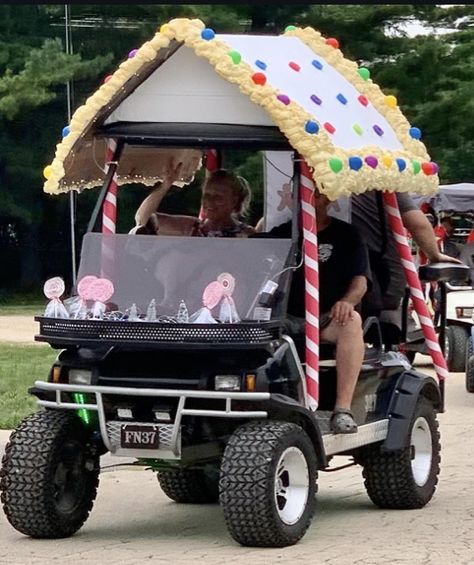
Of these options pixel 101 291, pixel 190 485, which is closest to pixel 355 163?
pixel 101 291

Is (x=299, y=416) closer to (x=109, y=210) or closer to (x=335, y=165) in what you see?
(x=335, y=165)

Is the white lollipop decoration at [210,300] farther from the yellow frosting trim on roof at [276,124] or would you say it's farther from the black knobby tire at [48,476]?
the black knobby tire at [48,476]

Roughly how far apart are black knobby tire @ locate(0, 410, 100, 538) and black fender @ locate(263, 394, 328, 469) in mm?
1030

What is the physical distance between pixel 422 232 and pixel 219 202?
4.12 ft

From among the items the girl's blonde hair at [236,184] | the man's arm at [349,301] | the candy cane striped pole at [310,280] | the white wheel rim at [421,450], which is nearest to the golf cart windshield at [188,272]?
the candy cane striped pole at [310,280]

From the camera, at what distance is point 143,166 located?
9188mm

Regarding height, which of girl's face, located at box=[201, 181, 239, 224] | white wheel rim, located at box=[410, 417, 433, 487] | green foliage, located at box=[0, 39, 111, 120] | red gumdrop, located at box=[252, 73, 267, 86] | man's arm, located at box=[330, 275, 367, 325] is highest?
green foliage, located at box=[0, 39, 111, 120]

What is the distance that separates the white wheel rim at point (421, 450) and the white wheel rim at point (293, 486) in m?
1.45

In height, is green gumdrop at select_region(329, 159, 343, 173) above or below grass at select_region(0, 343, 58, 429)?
above

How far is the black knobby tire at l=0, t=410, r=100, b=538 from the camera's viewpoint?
7727 mm

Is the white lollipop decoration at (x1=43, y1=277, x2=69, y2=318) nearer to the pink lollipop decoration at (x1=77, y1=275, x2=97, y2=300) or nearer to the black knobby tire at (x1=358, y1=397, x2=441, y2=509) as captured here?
the pink lollipop decoration at (x1=77, y1=275, x2=97, y2=300)

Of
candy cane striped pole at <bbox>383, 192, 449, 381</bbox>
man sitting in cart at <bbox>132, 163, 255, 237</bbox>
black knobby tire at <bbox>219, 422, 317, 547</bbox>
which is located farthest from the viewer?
candy cane striped pole at <bbox>383, 192, 449, 381</bbox>

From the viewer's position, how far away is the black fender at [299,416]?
7.62 meters

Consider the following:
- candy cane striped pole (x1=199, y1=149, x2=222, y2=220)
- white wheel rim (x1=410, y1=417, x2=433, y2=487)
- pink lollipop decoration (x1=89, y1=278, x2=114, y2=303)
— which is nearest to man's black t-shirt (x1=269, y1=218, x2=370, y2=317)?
candy cane striped pole (x1=199, y1=149, x2=222, y2=220)
